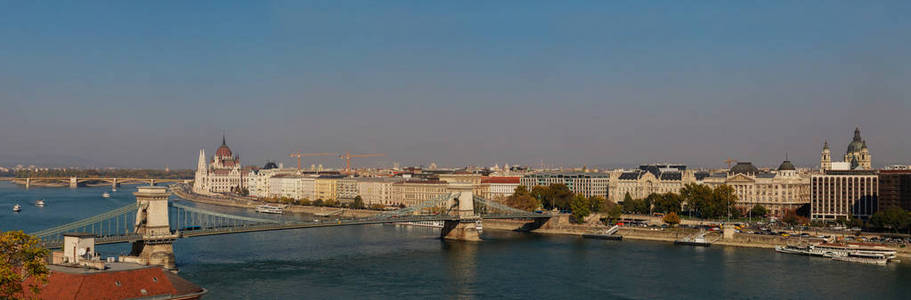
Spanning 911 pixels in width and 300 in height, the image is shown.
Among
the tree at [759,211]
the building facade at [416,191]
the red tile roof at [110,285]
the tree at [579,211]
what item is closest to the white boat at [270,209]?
the building facade at [416,191]

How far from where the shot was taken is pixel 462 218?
38.6 metres

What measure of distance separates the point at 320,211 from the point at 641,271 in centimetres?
3574

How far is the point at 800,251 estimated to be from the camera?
32.4m

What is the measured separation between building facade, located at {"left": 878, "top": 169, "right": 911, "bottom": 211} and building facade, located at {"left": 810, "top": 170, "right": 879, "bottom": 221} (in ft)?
5.67

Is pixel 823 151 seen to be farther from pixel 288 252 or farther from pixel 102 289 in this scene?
pixel 102 289

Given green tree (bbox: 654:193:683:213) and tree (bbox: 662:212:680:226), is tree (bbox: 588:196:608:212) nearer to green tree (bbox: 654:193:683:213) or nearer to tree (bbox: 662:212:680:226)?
green tree (bbox: 654:193:683:213)

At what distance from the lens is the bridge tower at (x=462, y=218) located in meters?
38.5

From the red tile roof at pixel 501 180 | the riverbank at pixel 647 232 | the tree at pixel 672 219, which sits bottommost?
the riverbank at pixel 647 232

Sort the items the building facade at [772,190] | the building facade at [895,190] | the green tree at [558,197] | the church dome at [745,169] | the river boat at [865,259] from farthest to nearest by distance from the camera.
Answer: the church dome at [745,169], the green tree at [558,197], the building facade at [772,190], the building facade at [895,190], the river boat at [865,259]

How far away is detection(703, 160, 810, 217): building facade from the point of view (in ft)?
161

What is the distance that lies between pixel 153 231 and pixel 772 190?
1415 inches

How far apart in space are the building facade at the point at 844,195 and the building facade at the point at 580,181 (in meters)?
16.3

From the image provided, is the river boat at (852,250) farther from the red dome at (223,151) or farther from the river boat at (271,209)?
the red dome at (223,151)

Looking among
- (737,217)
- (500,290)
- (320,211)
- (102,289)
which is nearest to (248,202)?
(320,211)
